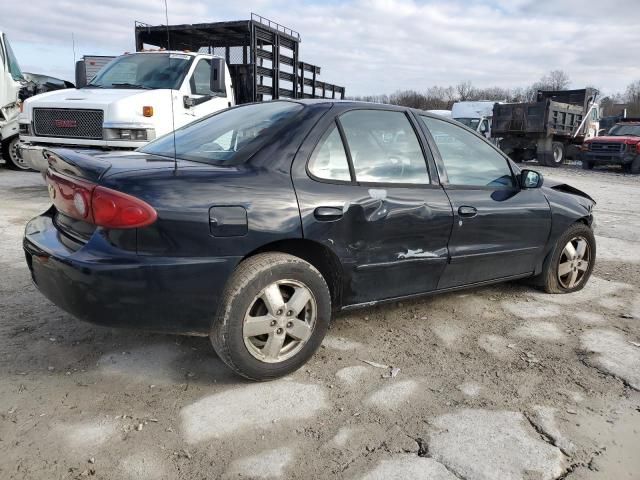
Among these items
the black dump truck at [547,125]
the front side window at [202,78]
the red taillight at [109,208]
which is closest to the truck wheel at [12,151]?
the front side window at [202,78]

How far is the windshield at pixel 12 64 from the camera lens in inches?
403

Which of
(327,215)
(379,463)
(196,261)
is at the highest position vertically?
(327,215)

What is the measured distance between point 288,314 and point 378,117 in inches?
56.2

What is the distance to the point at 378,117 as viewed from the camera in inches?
133

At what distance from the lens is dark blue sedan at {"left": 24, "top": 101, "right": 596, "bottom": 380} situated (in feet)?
8.02

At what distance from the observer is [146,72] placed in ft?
25.8

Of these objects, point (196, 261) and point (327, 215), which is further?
point (327, 215)

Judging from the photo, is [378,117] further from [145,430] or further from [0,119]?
[0,119]

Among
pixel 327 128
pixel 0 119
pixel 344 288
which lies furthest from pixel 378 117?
pixel 0 119

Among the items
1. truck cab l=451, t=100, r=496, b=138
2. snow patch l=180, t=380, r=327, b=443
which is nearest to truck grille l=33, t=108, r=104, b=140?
snow patch l=180, t=380, r=327, b=443

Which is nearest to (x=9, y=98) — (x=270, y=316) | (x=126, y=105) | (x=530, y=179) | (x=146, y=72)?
(x=146, y=72)

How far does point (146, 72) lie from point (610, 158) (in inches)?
684

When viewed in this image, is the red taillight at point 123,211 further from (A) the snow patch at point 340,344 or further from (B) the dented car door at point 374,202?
(A) the snow patch at point 340,344

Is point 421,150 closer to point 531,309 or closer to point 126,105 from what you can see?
point 531,309
